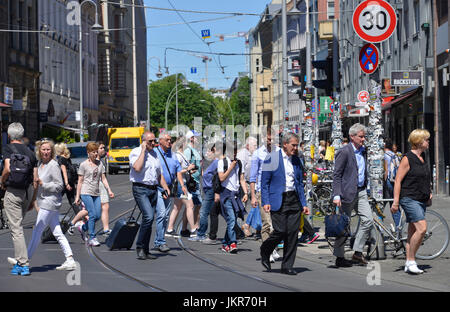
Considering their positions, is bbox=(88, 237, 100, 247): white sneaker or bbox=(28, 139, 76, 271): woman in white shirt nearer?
bbox=(28, 139, 76, 271): woman in white shirt

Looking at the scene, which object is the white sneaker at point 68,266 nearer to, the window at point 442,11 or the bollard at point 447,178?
the bollard at point 447,178

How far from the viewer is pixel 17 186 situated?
11.3 meters

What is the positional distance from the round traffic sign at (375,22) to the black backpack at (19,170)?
16.7 feet

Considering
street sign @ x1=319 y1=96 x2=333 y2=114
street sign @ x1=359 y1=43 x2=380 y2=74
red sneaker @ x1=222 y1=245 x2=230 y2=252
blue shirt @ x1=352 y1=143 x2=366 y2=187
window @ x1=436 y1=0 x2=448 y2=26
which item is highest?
window @ x1=436 y1=0 x2=448 y2=26

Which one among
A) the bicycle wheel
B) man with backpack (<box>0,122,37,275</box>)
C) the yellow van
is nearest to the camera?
man with backpack (<box>0,122,37,275</box>)

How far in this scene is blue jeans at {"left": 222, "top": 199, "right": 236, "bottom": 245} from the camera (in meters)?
14.4

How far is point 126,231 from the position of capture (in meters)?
14.4

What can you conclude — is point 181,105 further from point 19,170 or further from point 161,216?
point 19,170

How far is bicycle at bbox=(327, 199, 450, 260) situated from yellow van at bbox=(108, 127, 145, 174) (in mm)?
44105

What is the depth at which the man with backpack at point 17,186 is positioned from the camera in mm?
11273

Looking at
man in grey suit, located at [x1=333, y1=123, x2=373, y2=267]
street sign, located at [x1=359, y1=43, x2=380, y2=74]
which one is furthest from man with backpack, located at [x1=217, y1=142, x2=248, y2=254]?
street sign, located at [x1=359, y1=43, x2=380, y2=74]

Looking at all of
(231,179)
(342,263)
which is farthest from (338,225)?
(231,179)

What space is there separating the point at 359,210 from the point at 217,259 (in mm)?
2319

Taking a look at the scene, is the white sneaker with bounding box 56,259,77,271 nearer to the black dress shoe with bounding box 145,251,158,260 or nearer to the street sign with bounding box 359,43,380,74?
the black dress shoe with bounding box 145,251,158,260
